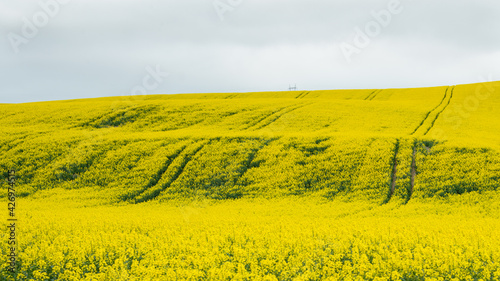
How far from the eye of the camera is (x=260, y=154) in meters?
34.4

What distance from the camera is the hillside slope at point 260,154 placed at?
96.5 ft

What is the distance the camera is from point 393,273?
36.4ft

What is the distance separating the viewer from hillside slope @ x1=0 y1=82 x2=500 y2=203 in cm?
2941

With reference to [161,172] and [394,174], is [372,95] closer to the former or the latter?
[394,174]

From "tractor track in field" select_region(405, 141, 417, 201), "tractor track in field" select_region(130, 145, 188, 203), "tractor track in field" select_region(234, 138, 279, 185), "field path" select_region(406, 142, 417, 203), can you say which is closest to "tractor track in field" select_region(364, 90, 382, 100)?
"tractor track in field" select_region(405, 141, 417, 201)

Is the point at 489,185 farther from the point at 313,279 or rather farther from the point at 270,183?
the point at 313,279

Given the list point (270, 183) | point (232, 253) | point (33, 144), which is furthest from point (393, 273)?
point (33, 144)

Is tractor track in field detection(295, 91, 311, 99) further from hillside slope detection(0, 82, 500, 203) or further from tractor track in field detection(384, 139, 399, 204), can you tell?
tractor track in field detection(384, 139, 399, 204)

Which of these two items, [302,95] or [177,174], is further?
[302,95]

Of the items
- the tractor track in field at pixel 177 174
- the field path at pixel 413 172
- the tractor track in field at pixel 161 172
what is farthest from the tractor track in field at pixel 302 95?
the field path at pixel 413 172

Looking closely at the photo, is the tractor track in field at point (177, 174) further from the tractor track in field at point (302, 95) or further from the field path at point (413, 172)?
the tractor track in field at point (302, 95)

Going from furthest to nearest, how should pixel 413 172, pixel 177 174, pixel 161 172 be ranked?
pixel 161 172, pixel 177 174, pixel 413 172

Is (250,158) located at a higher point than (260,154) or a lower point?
lower

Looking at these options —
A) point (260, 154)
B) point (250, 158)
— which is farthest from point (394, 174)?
point (250, 158)
